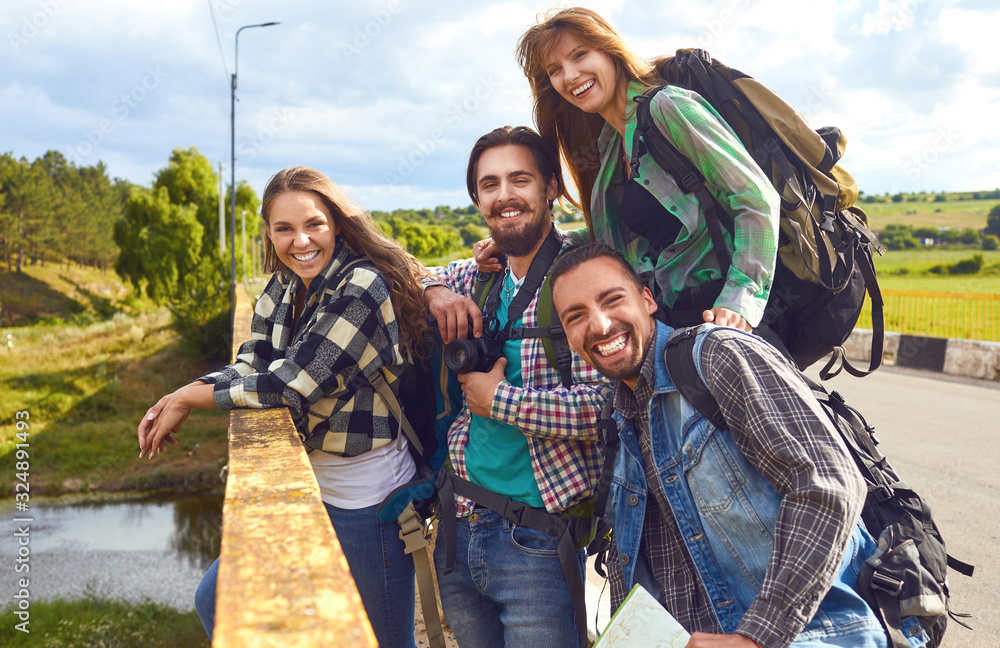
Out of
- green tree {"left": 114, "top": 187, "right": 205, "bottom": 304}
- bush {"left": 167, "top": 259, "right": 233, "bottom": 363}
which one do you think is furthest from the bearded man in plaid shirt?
green tree {"left": 114, "top": 187, "right": 205, "bottom": 304}

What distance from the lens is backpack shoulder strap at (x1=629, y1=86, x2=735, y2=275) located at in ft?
7.41

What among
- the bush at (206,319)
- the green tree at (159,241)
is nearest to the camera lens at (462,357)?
the bush at (206,319)

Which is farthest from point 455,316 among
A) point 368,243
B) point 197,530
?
point 197,530

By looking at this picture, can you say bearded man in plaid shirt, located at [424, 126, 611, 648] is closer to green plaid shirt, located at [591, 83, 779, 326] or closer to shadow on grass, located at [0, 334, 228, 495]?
green plaid shirt, located at [591, 83, 779, 326]

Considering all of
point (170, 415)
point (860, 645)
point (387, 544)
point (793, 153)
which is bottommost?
point (387, 544)

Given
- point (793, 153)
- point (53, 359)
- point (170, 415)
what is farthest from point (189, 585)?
point (53, 359)

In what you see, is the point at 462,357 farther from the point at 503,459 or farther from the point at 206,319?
the point at 206,319

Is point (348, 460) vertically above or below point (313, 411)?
below

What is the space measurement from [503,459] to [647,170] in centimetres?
108

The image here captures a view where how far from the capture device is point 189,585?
587 inches

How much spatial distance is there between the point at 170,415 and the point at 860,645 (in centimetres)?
200

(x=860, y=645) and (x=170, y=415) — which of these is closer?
(x=860, y=645)

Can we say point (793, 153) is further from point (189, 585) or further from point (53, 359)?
point (53, 359)

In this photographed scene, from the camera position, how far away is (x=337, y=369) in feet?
7.29
